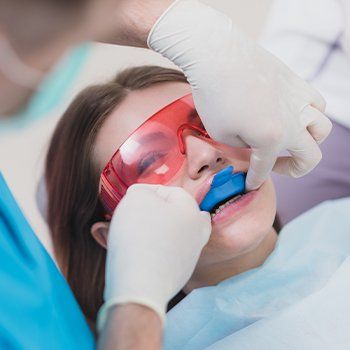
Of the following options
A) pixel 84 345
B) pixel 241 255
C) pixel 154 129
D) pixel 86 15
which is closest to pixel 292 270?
pixel 241 255

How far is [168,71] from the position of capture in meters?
1.43

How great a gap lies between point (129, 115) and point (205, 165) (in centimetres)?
19

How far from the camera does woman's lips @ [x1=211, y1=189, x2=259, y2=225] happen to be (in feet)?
4.05

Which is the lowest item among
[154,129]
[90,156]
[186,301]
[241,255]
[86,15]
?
[186,301]

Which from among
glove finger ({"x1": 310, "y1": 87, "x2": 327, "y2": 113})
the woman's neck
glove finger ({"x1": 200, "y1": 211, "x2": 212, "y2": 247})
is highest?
glove finger ({"x1": 310, "y1": 87, "x2": 327, "y2": 113})

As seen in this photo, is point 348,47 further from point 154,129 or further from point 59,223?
point 59,223

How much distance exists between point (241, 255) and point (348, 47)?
698 millimetres

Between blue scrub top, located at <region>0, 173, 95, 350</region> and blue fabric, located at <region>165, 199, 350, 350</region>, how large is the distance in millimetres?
322

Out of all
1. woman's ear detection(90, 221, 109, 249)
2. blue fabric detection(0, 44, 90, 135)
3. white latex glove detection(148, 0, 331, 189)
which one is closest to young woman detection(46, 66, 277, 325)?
woman's ear detection(90, 221, 109, 249)

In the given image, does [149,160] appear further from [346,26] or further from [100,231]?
[346,26]

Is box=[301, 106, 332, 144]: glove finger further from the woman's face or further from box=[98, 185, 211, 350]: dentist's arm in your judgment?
box=[98, 185, 211, 350]: dentist's arm

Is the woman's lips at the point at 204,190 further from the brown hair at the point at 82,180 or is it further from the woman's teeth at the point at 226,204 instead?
the brown hair at the point at 82,180

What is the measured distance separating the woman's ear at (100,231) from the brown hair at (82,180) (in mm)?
20

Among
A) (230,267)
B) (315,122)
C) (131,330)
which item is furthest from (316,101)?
(131,330)
